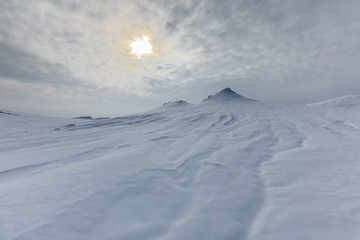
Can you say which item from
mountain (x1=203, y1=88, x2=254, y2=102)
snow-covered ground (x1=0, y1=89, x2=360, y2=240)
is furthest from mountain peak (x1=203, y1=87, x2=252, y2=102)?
snow-covered ground (x1=0, y1=89, x2=360, y2=240)

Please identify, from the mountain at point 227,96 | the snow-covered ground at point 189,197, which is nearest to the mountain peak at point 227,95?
the mountain at point 227,96

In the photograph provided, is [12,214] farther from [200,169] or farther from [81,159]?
[200,169]

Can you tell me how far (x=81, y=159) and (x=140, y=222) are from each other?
231 cm

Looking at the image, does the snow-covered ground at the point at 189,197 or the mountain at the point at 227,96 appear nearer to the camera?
the snow-covered ground at the point at 189,197

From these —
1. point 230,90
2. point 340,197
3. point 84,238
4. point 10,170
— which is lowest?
point 340,197

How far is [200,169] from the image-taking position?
2.22 m

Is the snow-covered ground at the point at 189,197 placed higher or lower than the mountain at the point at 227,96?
lower

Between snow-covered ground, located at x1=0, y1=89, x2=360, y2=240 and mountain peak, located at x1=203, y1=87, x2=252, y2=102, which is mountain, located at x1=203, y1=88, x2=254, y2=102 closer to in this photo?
mountain peak, located at x1=203, y1=87, x2=252, y2=102

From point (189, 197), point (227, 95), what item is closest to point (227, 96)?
point (227, 95)

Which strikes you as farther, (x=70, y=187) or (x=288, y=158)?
(x=288, y=158)

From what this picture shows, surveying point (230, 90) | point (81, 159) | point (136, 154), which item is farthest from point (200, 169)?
point (230, 90)

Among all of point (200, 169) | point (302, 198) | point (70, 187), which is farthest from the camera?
point (200, 169)

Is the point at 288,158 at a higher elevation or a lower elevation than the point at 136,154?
lower

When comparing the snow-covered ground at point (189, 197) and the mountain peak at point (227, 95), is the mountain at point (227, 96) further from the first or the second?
the snow-covered ground at point (189, 197)
